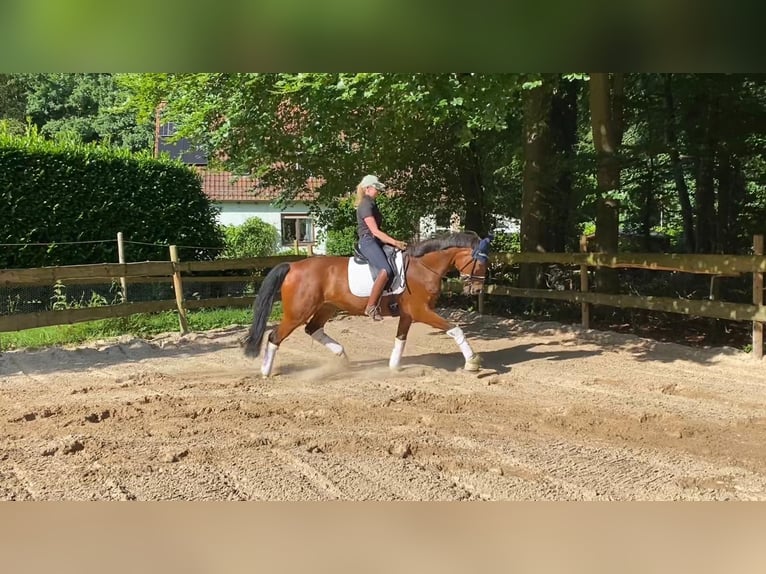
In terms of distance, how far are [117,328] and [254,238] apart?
1018 centimetres

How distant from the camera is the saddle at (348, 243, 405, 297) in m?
Answer: 6.92

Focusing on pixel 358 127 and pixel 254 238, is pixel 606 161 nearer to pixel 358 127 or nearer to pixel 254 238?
pixel 358 127

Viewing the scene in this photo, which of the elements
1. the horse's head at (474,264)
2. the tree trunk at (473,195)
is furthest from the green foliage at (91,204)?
the horse's head at (474,264)

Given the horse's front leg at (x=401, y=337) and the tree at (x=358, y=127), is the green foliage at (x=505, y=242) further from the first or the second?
the horse's front leg at (x=401, y=337)

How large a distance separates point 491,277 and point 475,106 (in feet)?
22.9

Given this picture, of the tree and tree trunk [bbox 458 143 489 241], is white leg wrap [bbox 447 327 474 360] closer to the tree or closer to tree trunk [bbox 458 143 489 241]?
the tree

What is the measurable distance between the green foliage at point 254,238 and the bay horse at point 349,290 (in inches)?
390

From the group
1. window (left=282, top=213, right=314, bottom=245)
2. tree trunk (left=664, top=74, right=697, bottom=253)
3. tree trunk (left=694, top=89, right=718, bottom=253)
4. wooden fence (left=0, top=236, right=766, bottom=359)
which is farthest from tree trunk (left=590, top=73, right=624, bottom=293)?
window (left=282, top=213, right=314, bottom=245)

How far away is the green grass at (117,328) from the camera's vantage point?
8906 mm

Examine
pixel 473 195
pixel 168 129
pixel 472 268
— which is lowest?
pixel 472 268

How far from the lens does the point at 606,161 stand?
1027 cm

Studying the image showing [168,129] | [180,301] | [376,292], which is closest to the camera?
[376,292]

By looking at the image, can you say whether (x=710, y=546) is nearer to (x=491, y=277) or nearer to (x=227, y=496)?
(x=227, y=496)

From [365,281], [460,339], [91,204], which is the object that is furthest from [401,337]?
[91,204]
